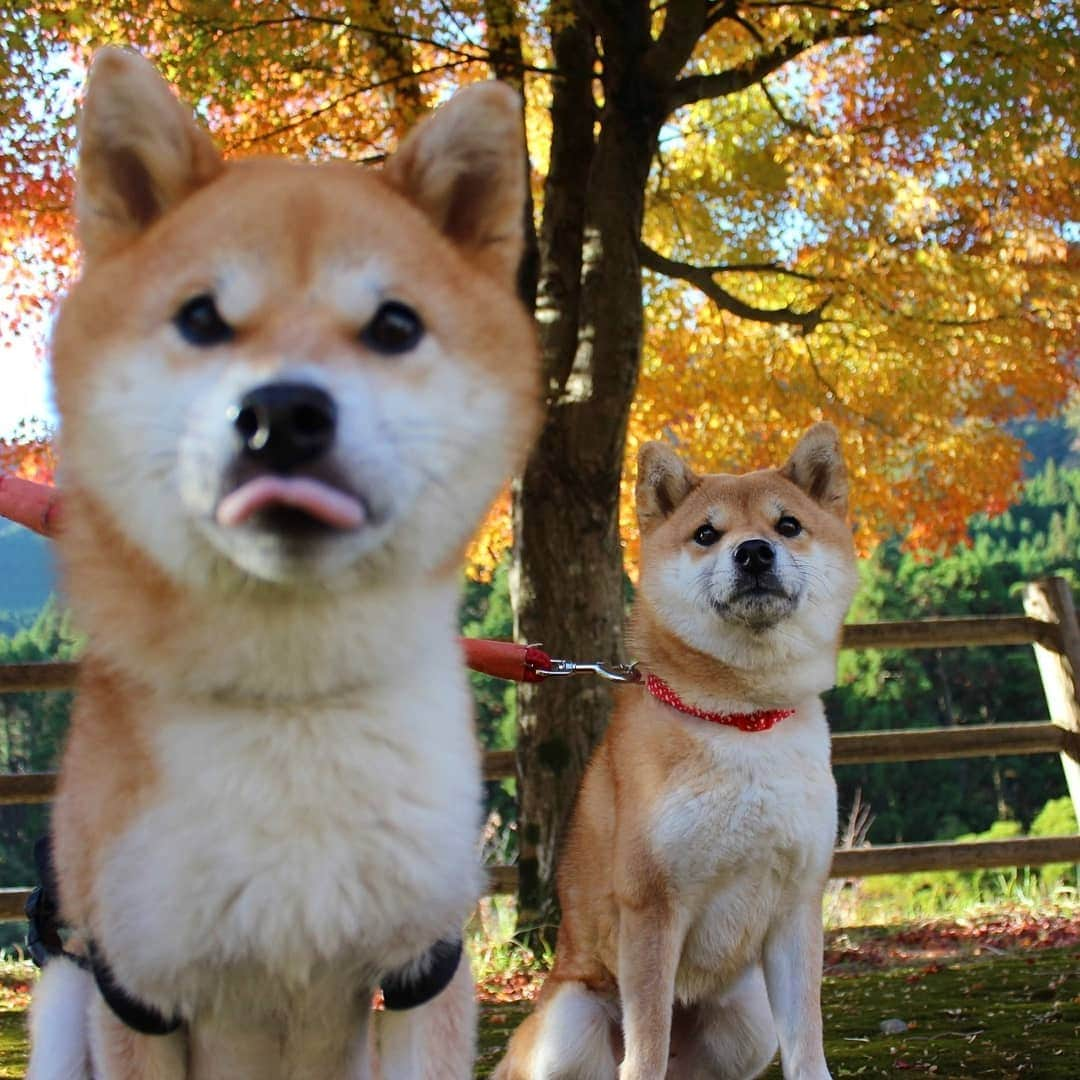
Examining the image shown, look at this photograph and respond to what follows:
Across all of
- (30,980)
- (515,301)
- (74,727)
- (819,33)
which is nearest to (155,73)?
(515,301)

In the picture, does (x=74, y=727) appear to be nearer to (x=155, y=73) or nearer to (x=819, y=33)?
(x=155, y=73)

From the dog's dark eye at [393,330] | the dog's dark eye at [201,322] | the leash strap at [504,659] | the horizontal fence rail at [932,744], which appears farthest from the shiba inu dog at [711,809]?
the horizontal fence rail at [932,744]

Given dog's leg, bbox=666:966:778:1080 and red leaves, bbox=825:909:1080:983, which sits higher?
dog's leg, bbox=666:966:778:1080

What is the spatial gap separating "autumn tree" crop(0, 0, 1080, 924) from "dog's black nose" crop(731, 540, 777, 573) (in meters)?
2.68

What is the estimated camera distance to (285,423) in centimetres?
122

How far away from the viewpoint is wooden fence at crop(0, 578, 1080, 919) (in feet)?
21.3

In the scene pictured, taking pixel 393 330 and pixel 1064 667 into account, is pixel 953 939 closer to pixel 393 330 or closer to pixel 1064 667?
pixel 1064 667

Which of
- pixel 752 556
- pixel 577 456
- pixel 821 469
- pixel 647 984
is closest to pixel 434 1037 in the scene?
pixel 647 984

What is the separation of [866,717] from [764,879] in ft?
76.4

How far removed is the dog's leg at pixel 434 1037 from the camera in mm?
1541

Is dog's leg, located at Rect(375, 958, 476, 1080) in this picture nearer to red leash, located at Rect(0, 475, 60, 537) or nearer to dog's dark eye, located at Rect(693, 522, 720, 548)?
red leash, located at Rect(0, 475, 60, 537)

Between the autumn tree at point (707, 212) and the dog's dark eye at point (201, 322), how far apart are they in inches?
165

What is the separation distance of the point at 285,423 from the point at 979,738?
6.46 m

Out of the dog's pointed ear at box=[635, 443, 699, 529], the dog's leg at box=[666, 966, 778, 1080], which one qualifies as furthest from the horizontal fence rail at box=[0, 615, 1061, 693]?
the dog's leg at box=[666, 966, 778, 1080]
